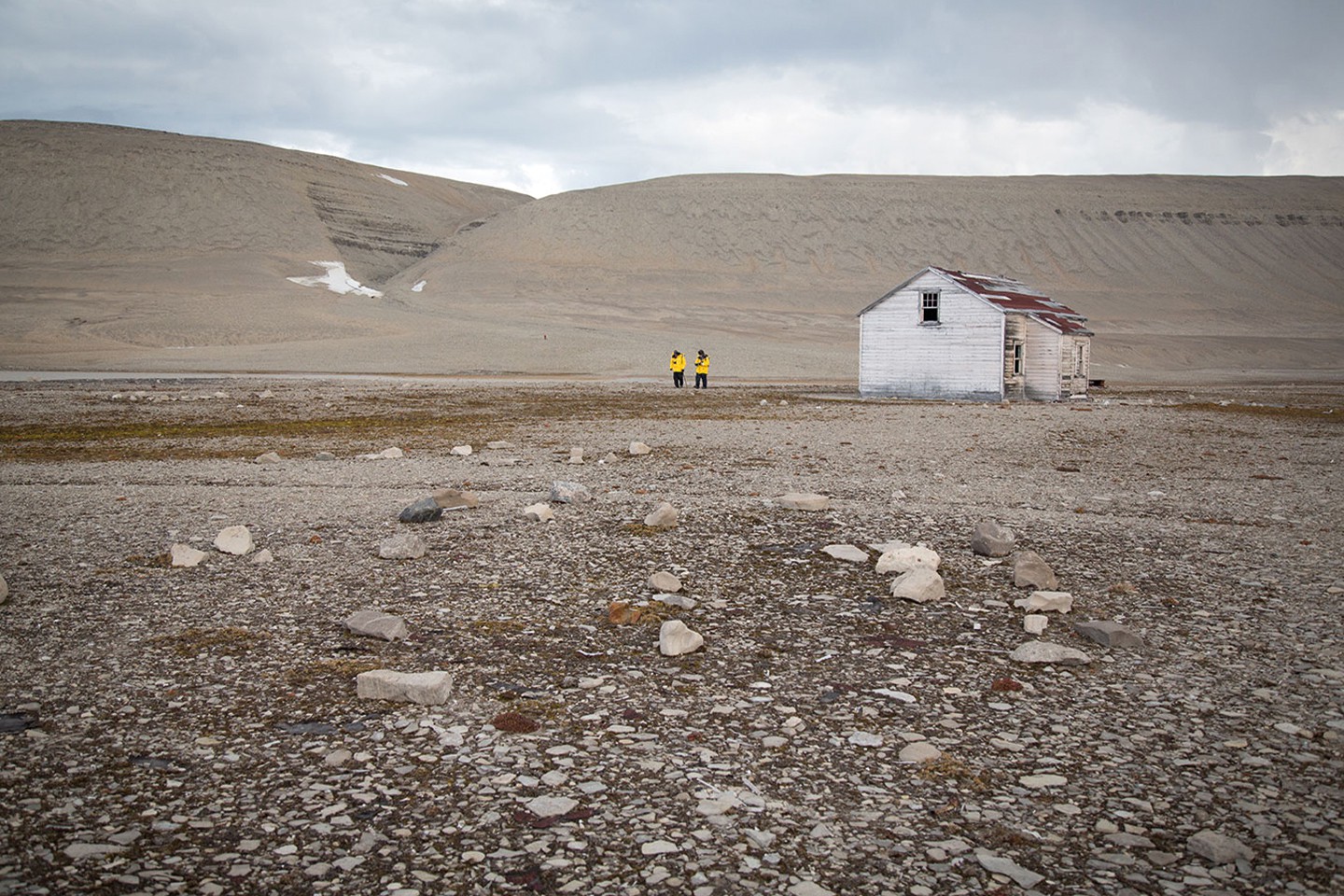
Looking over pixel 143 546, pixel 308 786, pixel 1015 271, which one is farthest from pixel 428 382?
pixel 1015 271

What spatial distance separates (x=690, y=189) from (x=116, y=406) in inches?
4231

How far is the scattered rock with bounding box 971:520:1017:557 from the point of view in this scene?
822 cm

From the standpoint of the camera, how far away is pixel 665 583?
284 inches

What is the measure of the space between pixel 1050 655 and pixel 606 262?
104218 mm

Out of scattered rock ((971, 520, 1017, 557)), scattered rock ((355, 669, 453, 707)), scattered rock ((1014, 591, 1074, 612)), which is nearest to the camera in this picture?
scattered rock ((355, 669, 453, 707))

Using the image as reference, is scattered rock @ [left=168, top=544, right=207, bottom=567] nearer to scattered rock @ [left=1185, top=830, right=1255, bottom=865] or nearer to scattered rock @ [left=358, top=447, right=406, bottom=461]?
scattered rock @ [left=1185, top=830, right=1255, bottom=865]

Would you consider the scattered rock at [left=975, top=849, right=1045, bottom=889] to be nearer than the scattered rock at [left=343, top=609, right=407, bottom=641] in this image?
Yes

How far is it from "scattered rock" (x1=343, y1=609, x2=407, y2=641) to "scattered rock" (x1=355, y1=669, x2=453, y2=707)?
37.7 inches

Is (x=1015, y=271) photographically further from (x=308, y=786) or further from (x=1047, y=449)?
(x=308, y=786)

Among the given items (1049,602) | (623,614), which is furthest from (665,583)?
(1049,602)

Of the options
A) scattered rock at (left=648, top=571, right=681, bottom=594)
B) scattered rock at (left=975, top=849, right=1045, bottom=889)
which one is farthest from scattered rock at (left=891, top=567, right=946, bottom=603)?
scattered rock at (left=975, top=849, right=1045, bottom=889)

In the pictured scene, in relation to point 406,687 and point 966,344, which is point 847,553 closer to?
point 406,687

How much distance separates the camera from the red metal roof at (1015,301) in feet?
115

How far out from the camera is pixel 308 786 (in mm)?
4059
